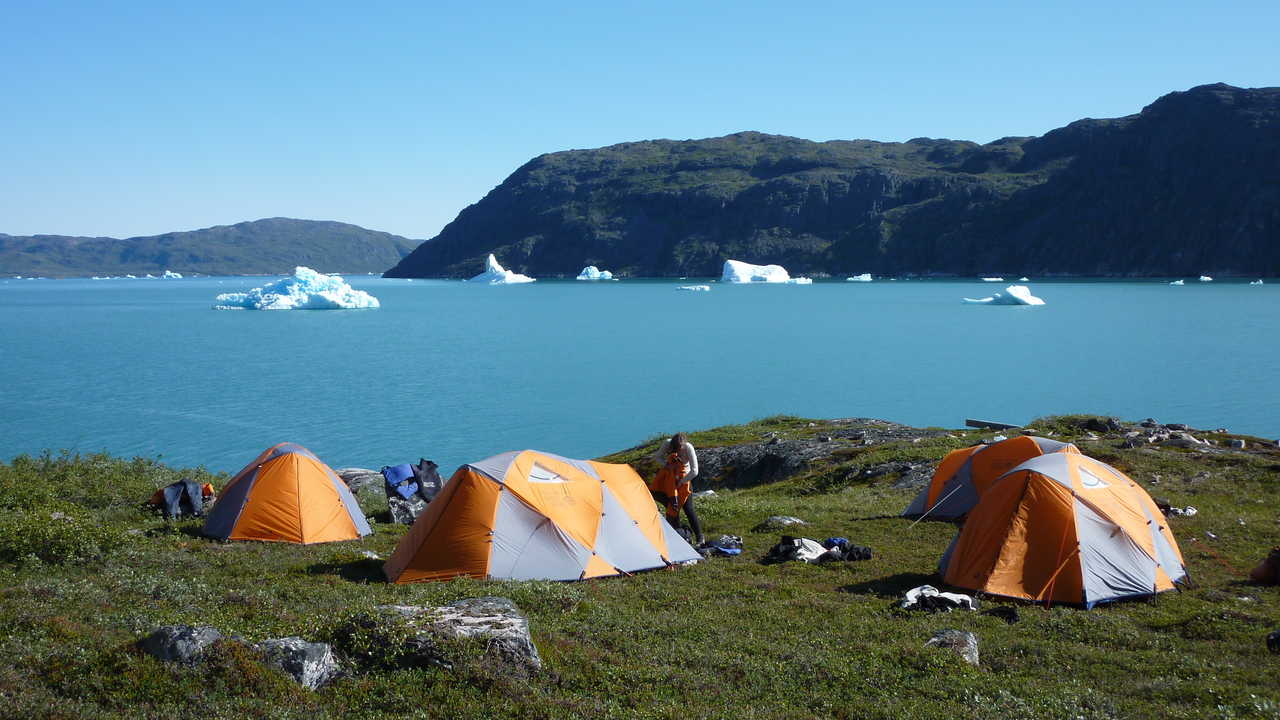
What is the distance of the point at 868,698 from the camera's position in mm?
7684

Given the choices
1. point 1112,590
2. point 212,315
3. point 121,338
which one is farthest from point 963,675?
point 212,315

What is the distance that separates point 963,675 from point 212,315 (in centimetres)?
13011

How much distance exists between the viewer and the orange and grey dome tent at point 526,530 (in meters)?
12.2

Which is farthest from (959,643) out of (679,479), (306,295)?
(306,295)

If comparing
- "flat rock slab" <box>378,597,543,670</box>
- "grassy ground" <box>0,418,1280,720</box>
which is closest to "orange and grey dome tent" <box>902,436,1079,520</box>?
"grassy ground" <box>0,418,1280,720</box>

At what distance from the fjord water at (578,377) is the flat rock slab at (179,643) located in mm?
25442

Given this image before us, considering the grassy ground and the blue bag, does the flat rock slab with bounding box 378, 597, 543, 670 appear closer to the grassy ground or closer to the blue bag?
the grassy ground

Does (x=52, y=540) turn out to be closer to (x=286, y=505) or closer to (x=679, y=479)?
(x=286, y=505)

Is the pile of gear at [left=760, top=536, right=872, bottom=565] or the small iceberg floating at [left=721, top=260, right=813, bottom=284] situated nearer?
the pile of gear at [left=760, top=536, right=872, bottom=565]

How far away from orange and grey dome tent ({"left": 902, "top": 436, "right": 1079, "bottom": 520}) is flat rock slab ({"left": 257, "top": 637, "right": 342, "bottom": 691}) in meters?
11.7

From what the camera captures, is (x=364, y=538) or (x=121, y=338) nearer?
(x=364, y=538)

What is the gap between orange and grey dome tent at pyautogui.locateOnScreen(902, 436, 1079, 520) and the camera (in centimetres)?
1585

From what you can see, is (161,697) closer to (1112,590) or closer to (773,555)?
(773,555)

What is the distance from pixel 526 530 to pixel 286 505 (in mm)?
5120
